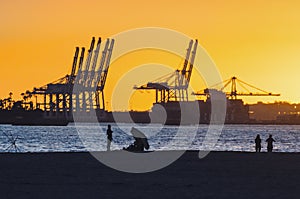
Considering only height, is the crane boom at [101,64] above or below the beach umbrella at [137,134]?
above

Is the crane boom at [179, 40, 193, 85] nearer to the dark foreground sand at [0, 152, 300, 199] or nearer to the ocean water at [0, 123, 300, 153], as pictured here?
the ocean water at [0, 123, 300, 153]

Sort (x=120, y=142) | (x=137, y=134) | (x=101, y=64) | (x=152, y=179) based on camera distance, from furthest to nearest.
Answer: (x=101, y=64)
(x=120, y=142)
(x=137, y=134)
(x=152, y=179)

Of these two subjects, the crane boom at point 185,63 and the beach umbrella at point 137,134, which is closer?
the beach umbrella at point 137,134

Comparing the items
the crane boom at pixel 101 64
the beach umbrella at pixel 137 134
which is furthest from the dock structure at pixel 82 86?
the beach umbrella at pixel 137 134

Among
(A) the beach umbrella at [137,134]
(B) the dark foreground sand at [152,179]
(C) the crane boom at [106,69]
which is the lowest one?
(B) the dark foreground sand at [152,179]

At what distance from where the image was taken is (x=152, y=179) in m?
20.1

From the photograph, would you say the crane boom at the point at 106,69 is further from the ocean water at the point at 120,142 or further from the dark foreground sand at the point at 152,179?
the dark foreground sand at the point at 152,179

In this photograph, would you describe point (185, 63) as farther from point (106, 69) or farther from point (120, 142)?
point (120, 142)

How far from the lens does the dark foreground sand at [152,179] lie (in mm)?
16453

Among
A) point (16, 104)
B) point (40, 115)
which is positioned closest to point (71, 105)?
point (40, 115)

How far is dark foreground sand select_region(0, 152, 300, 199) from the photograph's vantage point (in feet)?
54.0

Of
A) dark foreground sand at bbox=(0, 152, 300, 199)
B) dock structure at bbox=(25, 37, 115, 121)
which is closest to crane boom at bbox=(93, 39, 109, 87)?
dock structure at bbox=(25, 37, 115, 121)

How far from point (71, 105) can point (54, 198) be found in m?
154

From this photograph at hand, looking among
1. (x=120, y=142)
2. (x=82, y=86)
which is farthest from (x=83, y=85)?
(x=120, y=142)
